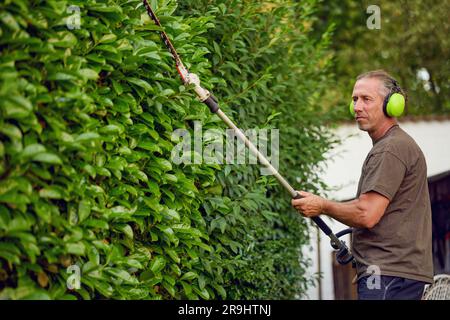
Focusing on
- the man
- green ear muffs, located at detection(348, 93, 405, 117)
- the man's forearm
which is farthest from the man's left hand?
green ear muffs, located at detection(348, 93, 405, 117)

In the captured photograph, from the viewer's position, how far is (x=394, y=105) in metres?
3.97

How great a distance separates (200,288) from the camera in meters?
4.05

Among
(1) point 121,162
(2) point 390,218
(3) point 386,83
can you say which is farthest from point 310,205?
(1) point 121,162

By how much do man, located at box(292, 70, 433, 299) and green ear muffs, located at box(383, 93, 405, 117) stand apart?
0.12 metres

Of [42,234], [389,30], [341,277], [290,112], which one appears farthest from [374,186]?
[389,30]

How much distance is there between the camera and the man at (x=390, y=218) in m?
3.73

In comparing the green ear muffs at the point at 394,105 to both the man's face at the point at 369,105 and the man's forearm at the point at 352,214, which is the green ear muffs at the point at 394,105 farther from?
the man's forearm at the point at 352,214

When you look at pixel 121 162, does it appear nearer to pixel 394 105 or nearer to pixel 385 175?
pixel 385 175

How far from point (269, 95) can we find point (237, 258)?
4.83 feet

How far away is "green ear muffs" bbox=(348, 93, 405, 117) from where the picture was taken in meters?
3.95

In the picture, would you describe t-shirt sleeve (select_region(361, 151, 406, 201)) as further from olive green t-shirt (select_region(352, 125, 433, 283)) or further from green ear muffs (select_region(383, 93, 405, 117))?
green ear muffs (select_region(383, 93, 405, 117))

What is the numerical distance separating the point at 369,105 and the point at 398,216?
2.21 feet

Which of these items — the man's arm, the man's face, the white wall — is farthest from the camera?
the white wall

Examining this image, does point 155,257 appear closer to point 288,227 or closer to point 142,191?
point 142,191
